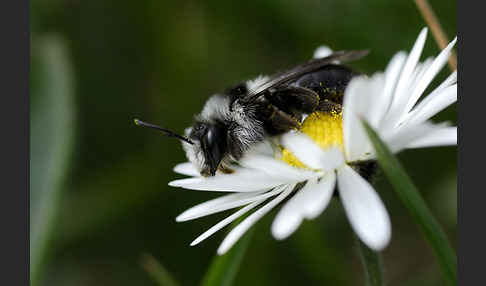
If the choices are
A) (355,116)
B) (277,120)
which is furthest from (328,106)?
(355,116)

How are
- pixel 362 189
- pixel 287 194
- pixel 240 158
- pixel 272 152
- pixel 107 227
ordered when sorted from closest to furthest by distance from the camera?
1. pixel 362 189
2. pixel 287 194
3. pixel 240 158
4. pixel 272 152
5. pixel 107 227

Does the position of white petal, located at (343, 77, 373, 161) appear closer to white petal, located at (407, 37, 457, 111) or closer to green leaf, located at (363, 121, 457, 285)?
green leaf, located at (363, 121, 457, 285)

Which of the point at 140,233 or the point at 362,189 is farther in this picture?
the point at 140,233

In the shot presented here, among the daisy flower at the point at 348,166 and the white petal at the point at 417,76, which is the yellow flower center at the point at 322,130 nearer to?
the daisy flower at the point at 348,166

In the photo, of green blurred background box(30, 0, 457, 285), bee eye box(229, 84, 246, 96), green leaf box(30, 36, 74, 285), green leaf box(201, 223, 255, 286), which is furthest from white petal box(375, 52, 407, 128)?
green leaf box(30, 36, 74, 285)

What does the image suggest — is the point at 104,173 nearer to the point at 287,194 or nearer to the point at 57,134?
the point at 57,134

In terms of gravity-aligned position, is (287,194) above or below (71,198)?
above

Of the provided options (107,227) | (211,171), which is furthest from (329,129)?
(107,227)
